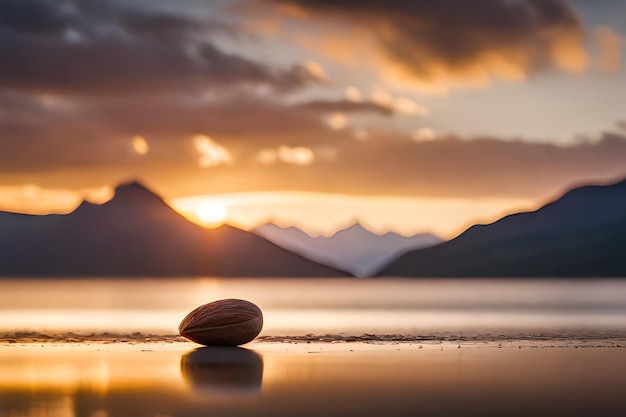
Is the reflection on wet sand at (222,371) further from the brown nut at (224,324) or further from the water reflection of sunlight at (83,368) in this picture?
the water reflection of sunlight at (83,368)

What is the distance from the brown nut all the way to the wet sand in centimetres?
51

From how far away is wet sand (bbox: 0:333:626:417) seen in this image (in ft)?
61.8

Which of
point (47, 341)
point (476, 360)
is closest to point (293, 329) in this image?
point (47, 341)

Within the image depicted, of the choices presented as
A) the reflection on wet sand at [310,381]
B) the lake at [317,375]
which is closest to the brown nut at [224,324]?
the lake at [317,375]

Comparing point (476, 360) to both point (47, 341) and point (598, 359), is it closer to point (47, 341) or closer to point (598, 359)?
point (598, 359)

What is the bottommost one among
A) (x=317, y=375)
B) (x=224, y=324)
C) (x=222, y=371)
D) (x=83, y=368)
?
(x=317, y=375)

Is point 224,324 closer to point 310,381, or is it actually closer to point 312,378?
point 312,378

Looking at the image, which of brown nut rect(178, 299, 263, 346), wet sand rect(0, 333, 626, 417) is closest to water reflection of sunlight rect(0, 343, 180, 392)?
wet sand rect(0, 333, 626, 417)

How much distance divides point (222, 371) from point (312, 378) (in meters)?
2.50

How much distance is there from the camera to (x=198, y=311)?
3122 cm

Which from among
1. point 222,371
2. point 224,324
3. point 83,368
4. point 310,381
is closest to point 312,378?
point 310,381

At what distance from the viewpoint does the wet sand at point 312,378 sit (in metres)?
18.8

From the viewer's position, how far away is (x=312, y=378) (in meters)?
23.5

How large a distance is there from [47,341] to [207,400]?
1716cm
